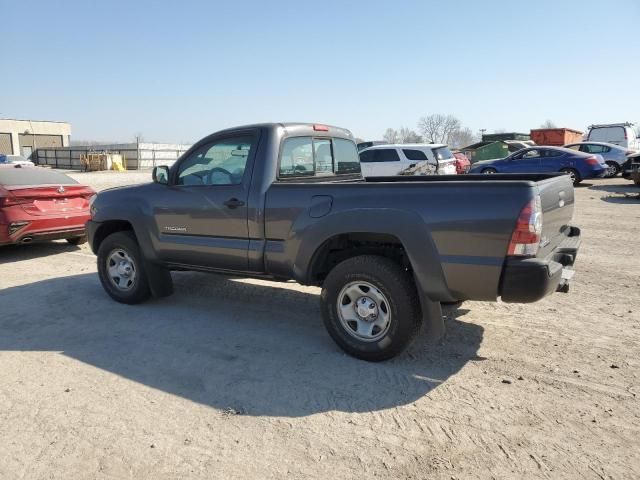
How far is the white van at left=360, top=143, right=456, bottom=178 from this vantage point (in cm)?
1664

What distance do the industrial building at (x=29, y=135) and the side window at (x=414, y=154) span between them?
5751 centimetres

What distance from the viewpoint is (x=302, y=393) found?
349 centimetres

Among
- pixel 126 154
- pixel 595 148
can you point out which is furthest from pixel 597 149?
pixel 126 154

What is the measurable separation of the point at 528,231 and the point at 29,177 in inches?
321

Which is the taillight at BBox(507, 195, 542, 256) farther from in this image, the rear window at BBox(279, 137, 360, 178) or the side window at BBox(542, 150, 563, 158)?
the side window at BBox(542, 150, 563, 158)

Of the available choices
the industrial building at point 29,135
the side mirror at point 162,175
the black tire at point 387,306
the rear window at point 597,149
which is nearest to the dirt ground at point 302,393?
the black tire at point 387,306

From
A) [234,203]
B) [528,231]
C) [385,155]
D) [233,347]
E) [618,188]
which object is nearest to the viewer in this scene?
[528,231]

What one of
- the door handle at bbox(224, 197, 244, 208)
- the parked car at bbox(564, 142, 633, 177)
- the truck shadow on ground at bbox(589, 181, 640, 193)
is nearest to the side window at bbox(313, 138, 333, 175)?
the door handle at bbox(224, 197, 244, 208)

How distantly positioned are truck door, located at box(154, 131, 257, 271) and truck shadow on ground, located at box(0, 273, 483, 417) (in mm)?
677

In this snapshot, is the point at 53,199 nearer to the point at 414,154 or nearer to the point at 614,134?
the point at 414,154

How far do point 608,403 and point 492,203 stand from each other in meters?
1.54

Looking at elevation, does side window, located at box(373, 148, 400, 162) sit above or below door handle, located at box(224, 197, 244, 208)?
above

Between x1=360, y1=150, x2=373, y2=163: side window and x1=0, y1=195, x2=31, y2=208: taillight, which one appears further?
x1=360, y1=150, x2=373, y2=163: side window

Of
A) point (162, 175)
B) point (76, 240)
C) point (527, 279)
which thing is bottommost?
point (76, 240)
